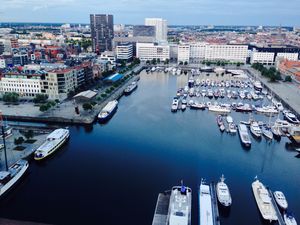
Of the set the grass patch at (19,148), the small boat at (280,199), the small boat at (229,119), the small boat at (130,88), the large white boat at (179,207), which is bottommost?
the small boat at (280,199)

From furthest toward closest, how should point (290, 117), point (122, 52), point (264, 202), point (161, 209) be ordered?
point (122, 52) < point (290, 117) < point (264, 202) < point (161, 209)

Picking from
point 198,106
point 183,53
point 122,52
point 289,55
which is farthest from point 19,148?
point 289,55

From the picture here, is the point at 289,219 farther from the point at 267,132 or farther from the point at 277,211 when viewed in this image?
the point at 267,132

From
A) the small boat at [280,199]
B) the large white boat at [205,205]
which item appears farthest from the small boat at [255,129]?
the large white boat at [205,205]

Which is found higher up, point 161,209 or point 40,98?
point 40,98

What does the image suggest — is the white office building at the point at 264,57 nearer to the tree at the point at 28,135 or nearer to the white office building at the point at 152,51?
the white office building at the point at 152,51

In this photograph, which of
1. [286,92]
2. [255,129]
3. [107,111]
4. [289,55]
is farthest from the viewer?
[289,55]
